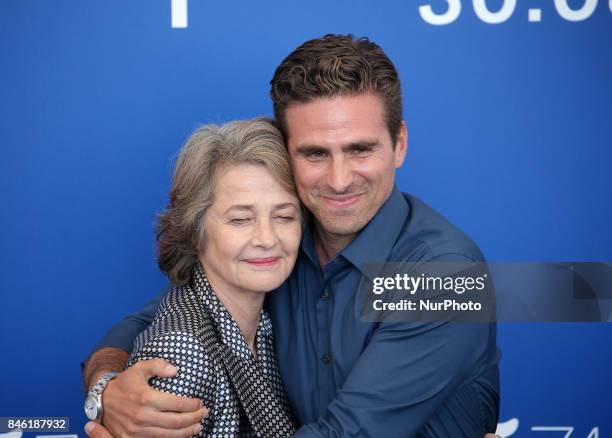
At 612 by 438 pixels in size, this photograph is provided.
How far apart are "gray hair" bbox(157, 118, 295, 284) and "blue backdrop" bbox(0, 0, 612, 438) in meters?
0.90

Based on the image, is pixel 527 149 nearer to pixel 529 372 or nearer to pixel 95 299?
pixel 529 372

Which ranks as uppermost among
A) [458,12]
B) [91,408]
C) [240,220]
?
[458,12]

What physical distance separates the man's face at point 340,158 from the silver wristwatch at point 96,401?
0.64 meters

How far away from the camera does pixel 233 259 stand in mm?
1922

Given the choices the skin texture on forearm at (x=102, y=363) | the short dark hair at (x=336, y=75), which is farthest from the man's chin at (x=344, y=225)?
the skin texture on forearm at (x=102, y=363)

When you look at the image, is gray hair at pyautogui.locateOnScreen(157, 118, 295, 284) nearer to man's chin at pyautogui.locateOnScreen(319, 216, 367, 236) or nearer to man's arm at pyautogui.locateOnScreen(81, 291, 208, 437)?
man's chin at pyautogui.locateOnScreen(319, 216, 367, 236)

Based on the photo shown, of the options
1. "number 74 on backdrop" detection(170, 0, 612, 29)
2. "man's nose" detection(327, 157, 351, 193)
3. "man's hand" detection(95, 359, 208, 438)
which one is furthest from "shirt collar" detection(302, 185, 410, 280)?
"number 74 on backdrop" detection(170, 0, 612, 29)

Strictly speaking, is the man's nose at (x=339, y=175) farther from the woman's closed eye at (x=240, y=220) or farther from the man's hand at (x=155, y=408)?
the man's hand at (x=155, y=408)

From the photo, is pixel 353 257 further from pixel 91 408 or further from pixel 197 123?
pixel 197 123

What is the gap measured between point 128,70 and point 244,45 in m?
0.41

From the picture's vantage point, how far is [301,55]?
2.03m

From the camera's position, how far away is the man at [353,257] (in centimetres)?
180

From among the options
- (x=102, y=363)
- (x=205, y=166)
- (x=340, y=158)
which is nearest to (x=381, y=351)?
A: (x=340, y=158)

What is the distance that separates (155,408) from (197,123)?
4.39 ft
